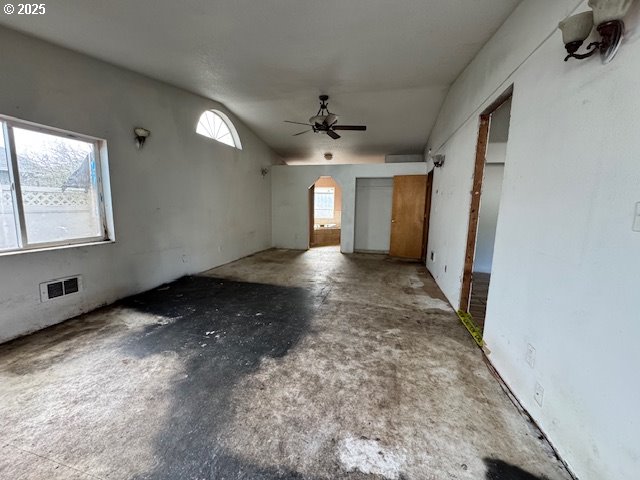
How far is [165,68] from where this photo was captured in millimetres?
3322

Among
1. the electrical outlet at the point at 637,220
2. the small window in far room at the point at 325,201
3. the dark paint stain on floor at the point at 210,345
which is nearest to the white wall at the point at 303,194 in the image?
the dark paint stain on floor at the point at 210,345

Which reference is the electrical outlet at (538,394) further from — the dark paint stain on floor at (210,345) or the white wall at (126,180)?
Answer: the white wall at (126,180)

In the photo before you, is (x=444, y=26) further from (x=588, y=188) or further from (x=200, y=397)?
(x=200, y=397)

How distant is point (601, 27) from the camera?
3.58ft

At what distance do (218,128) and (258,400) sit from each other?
5.10m

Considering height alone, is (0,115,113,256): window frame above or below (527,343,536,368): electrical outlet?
above

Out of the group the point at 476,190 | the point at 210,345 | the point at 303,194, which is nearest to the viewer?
the point at 210,345

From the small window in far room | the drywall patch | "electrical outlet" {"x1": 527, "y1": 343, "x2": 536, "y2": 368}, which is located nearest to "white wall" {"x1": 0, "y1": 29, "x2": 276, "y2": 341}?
the drywall patch

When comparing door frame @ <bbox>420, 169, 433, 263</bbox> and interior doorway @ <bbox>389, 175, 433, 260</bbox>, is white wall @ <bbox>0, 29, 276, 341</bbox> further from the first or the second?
door frame @ <bbox>420, 169, 433, 263</bbox>

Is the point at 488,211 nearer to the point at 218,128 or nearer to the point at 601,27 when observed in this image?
the point at 601,27

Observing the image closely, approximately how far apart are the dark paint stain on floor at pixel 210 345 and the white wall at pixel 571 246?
4.52 feet

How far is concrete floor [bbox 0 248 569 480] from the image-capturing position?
1.29 meters

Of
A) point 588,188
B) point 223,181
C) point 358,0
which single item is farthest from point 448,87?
point 223,181

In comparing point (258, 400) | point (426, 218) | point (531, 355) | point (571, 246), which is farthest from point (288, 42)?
point (426, 218)
